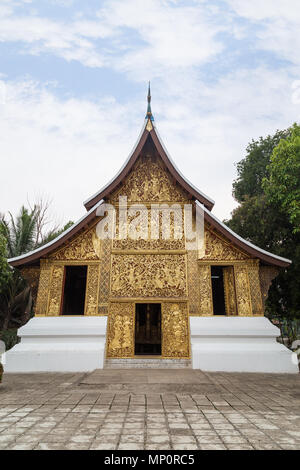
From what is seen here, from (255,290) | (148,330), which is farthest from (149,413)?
(148,330)

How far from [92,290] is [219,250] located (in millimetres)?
3818

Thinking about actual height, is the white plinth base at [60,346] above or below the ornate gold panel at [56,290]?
below

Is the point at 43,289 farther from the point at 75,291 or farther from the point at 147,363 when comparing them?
the point at 75,291

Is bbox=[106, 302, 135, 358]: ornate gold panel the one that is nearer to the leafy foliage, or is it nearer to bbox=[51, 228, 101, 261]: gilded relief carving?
bbox=[51, 228, 101, 261]: gilded relief carving

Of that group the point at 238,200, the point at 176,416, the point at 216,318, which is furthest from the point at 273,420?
the point at 238,200

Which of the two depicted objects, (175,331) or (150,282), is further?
(150,282)

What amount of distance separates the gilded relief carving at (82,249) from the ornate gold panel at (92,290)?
1.13 ft

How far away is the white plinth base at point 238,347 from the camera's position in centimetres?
614

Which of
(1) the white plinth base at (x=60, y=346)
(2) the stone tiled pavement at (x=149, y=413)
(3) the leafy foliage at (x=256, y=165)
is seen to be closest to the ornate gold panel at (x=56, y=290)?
(1) the white plinth base at (x=60, y=346)

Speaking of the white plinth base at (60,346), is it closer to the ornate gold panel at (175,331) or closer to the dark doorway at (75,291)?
the ornate gold panel at (175,331)

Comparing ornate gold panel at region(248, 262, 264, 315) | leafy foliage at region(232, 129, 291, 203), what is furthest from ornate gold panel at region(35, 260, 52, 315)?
leafy foliage at region(232, 129, 291, 203)

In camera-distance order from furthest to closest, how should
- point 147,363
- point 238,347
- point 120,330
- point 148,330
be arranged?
1. point 148,330
2. point 120,330
3. point 147,363
4. point 238,347

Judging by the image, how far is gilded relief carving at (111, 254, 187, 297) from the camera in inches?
275

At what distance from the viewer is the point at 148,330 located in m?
11.3
